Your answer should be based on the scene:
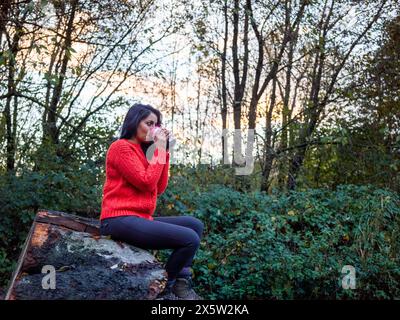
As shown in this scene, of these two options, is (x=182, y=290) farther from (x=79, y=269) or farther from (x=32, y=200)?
(x=32, y=200)

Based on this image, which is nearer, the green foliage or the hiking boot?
the hiking boot

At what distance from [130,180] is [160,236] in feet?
1.35

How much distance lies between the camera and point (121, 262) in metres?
3.96

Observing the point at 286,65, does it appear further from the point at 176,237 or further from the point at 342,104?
the point at 176,237

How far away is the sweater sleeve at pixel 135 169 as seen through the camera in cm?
408

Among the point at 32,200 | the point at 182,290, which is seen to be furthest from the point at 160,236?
the point at 32,200

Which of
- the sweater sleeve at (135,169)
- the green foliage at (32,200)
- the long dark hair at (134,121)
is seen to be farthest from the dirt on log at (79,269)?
the green foliage at (32,200)

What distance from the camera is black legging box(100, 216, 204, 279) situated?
4023 mm

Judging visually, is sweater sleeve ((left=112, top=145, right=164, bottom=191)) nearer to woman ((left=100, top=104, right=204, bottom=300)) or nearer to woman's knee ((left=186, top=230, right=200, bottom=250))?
woman ((left=100, top=104, right=204, bottom=300))

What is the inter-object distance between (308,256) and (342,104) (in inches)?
163

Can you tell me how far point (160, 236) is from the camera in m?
4.01

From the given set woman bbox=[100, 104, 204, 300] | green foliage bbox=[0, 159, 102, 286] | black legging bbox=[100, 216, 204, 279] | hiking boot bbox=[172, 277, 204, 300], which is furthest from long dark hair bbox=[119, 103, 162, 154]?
green foliage bbox=[0, 159, 102, 286]

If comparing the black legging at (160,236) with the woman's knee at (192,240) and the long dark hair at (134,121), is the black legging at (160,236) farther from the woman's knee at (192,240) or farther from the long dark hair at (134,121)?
the long dark hair at (134,121)
